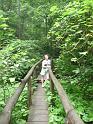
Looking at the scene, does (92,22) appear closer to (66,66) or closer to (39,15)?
(66,66)

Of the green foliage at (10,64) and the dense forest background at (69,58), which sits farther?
the dense forest background at (69,58)

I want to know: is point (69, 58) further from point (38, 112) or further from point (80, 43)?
point (38, 112)

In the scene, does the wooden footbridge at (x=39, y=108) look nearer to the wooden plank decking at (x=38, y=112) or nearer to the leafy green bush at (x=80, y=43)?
the wooden plank decking at (x=38, y=112)

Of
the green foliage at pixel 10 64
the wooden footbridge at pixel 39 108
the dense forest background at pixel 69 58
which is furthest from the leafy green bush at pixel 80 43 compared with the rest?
the green foliage at pixel 10 64

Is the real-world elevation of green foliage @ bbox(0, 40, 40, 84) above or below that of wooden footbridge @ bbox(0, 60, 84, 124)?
above

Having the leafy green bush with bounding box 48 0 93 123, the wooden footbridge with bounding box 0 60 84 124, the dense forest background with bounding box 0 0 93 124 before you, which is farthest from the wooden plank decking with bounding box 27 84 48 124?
the leafy green bush with bounding box 48 0 93 123

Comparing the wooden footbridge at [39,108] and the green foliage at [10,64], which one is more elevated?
the green foliage at [10,64]

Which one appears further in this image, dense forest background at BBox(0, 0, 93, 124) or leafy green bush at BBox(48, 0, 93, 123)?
leafy green bush at BBox(48, 0, 93, 123)

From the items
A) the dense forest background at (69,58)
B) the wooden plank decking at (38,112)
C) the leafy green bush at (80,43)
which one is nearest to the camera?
the dense forest background at (69,58)

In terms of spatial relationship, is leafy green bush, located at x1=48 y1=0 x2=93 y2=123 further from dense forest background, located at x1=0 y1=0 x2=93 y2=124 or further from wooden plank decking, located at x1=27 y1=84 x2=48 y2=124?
wooden plank decking, located at x1=27 y1=84 x2=48 y2=124

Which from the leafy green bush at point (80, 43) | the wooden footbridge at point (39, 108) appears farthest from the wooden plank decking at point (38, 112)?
the leafy green bush at point (80, 43)

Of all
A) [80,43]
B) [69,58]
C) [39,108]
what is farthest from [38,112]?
[80,43]

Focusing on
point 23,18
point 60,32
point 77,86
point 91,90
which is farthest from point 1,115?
point 23,18

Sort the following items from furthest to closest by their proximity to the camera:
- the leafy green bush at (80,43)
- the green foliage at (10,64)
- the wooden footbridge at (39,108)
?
1. the leafy green bush at (80,43)
2. the green foliage at (10,64)
3. the wooden footbridge at (39,108)
